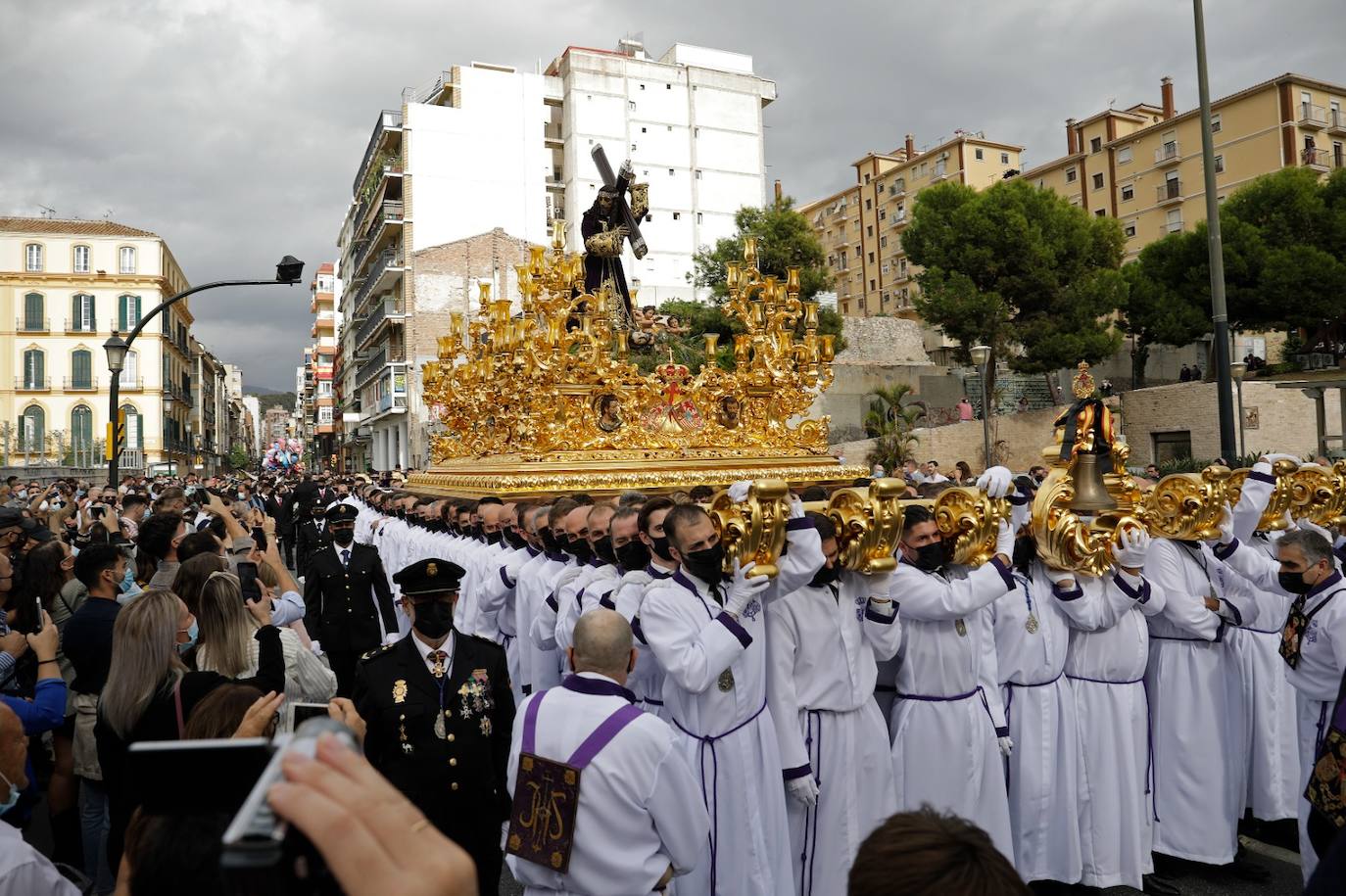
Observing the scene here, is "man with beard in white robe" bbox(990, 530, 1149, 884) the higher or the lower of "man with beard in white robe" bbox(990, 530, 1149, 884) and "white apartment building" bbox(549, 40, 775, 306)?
the lower

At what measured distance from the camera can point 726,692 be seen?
4008 mm

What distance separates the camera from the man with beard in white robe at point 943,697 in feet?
14.8

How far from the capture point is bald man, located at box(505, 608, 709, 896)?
2887 mm

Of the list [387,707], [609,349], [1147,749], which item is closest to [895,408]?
[609,349]

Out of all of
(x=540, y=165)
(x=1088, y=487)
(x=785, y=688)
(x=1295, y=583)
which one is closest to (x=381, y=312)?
(x=540, y=165)

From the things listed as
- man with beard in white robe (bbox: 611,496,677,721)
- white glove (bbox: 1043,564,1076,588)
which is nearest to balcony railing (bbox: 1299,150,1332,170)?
white glove (bbox: 1043,564,1076,588)

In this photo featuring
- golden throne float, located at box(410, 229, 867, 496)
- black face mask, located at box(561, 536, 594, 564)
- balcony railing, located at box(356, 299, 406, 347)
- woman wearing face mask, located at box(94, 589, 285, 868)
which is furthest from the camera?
balcony railing, located at box(356, 299, 406, 347)

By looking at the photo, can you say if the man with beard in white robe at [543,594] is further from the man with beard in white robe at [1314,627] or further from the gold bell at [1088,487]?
the man with beard in white robe at [1314,627]

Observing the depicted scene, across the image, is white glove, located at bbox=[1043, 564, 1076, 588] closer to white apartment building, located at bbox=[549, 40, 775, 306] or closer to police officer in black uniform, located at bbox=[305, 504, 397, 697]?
police officer in black uniform, located at bbox=[305, 504, 397, 697]

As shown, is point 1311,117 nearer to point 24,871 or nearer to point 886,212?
point 886,212

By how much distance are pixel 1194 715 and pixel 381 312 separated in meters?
41.8

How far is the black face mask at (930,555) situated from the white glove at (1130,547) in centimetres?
101

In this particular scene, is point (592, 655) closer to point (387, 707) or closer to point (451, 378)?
point (387, 707)

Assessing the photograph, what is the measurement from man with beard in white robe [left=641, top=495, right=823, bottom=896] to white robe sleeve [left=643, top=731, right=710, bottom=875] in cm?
78
